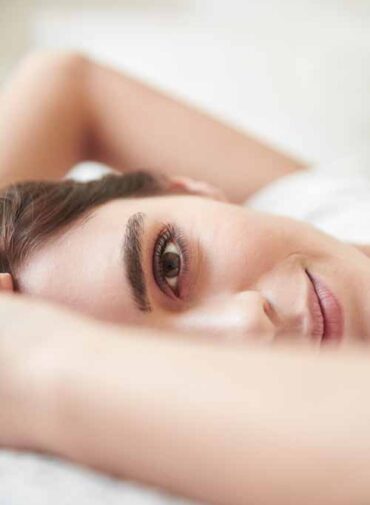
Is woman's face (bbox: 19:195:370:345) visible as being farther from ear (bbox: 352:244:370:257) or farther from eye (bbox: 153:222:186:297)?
ear (bbox: 352:244:370:257)

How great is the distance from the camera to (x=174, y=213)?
2.67ft

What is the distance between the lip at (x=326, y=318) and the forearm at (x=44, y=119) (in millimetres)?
614

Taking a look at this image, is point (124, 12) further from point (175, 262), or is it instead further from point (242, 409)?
point (242, 409)

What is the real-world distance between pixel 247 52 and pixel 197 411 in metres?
1.31

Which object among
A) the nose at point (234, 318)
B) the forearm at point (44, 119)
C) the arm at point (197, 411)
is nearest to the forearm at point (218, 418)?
the arm at point (197, 411)

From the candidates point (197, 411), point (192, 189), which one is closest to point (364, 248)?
point (192, 189)

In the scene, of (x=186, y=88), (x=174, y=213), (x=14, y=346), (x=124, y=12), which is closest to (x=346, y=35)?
(x=186, y=88)

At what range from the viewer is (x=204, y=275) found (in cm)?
76

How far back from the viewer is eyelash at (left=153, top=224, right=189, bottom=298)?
0.74 m

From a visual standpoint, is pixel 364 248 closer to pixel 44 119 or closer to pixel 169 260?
pixel 169 260

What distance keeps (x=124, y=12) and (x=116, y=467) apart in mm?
1436

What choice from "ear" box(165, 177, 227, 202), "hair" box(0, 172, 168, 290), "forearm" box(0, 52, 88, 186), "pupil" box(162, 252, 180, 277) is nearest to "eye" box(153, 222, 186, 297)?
"pupil" box(162, 252, 180, 277)

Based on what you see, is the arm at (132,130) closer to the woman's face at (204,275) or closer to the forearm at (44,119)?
the forearm at (44,119)

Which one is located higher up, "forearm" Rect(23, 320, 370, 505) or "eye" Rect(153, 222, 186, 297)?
"eye" Rect(153, 222, 186, 297)
